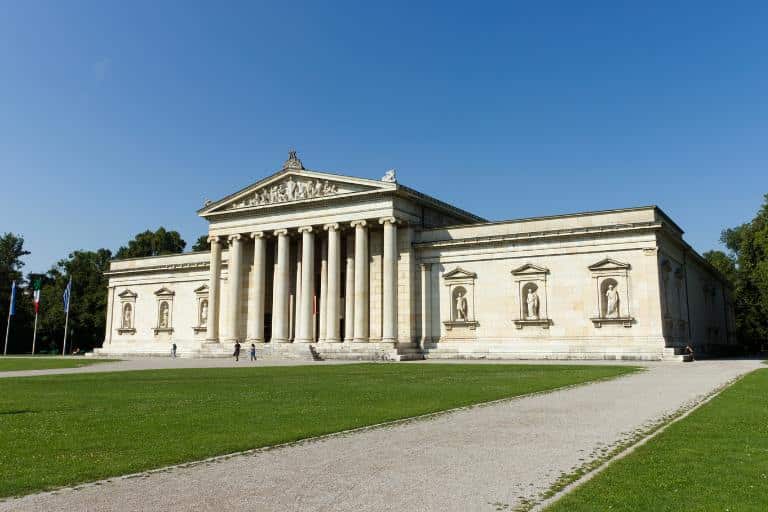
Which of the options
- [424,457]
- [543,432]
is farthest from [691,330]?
[424,457]

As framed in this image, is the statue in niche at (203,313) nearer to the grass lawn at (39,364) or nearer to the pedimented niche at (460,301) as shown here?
the grass lawn at (39,364)

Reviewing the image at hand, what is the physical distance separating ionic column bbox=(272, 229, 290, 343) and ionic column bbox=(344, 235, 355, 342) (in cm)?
576

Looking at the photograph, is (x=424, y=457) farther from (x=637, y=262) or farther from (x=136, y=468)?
(x=637, y=262)

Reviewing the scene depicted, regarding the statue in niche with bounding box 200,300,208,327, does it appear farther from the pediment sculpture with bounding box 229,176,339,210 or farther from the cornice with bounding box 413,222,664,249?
the cornice with bounding box 413,222,664,249

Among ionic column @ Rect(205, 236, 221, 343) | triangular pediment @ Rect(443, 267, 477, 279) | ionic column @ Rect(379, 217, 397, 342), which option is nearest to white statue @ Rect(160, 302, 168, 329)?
ionic column @ Rect(205, 236, 221, 343)

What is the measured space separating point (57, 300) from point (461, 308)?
6732cm

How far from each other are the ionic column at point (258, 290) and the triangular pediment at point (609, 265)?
30.5 metres

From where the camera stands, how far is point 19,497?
815 cm

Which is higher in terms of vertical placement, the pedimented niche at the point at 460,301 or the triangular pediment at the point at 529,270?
the triangular pediment at the point at 529,270

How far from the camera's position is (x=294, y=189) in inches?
2394

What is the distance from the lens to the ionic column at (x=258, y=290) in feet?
200

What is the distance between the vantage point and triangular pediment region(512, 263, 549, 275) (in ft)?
170

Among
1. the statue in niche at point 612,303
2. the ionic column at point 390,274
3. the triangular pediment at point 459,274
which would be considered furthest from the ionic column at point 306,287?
the statue in niche at point 612,303

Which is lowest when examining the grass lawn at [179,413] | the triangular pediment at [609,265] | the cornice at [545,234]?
the grass lawn at [179,413]
